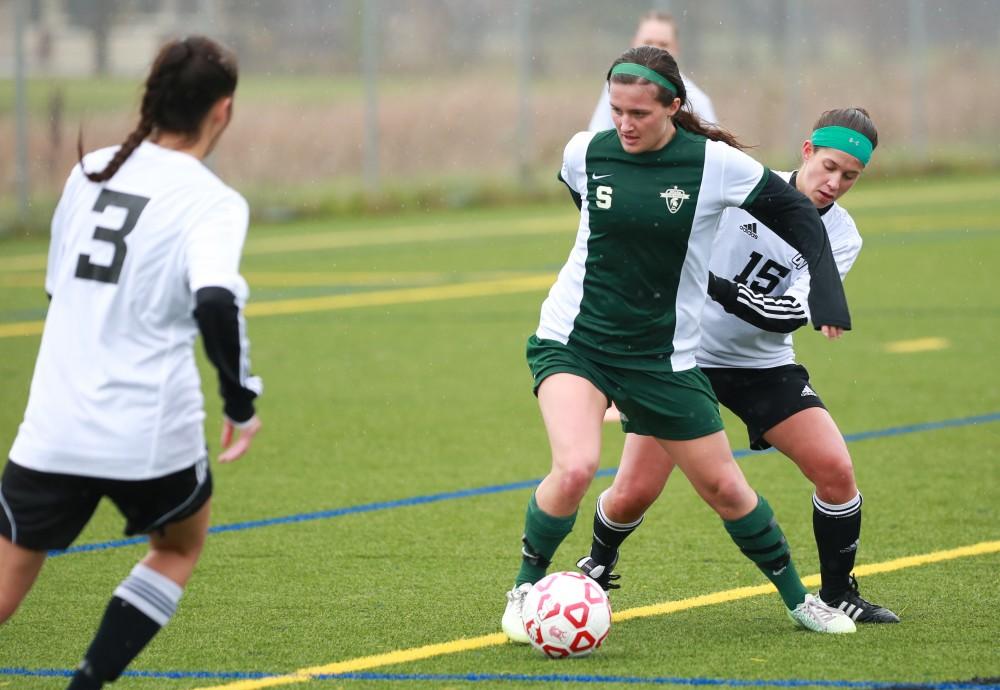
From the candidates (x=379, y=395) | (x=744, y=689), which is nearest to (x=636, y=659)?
(x=744, y=689)

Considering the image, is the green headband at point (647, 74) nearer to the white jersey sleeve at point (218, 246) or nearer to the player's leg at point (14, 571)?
the white jersey sleeve at point (218, 246)

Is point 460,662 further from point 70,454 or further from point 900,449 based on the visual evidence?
point 900,449

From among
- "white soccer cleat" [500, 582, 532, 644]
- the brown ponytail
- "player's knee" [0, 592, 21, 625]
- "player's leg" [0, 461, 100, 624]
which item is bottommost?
"white soccer cleat" [500, 582, 532, 644]

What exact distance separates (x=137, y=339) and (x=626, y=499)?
85.4 inches

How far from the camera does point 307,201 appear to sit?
2239 cm

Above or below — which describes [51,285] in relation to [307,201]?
above

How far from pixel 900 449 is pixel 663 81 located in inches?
159

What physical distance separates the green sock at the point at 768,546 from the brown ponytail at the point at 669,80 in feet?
3.87

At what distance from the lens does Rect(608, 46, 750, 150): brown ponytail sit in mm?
4859

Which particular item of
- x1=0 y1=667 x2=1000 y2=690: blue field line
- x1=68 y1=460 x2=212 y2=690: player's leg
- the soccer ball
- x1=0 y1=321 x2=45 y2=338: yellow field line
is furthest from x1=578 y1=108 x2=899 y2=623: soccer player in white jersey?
Answer: x1=0 y1=321 x2=45 y2=338: yellow field line

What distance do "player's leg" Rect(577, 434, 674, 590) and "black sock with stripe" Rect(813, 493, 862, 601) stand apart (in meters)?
0.55

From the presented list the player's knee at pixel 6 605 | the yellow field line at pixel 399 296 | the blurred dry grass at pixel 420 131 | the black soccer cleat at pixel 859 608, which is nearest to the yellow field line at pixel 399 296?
the yellow field line at pixel 399 296

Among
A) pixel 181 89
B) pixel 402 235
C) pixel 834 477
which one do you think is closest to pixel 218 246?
pixel 181 89

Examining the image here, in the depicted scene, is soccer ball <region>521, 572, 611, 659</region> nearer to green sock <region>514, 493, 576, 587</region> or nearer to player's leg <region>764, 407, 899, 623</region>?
green sock <region>514, 493, 576, 587</region>
